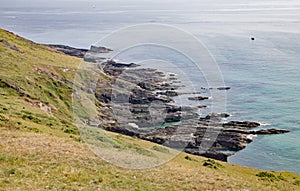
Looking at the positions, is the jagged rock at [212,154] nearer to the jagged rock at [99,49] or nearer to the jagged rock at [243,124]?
the jagged rock at [243,124]

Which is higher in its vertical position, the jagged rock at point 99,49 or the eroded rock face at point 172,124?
the jagged rock at point 99,49

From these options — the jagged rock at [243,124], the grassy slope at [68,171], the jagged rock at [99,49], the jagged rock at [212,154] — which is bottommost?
the jagged rock at [212,154]

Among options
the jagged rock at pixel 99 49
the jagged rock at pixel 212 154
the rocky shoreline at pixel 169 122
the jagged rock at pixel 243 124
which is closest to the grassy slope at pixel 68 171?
the jagged rock at pixel 212 154

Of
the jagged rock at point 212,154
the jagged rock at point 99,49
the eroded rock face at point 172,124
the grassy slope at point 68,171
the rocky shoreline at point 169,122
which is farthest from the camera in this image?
the jagged rock at point 99,49

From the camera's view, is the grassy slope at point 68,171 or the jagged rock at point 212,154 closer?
the grassy slope at point 68,171

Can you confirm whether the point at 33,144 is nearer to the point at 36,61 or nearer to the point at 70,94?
the point at 70,94

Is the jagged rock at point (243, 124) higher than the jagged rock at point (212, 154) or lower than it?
higher

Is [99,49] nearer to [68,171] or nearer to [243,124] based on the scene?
[243,124]

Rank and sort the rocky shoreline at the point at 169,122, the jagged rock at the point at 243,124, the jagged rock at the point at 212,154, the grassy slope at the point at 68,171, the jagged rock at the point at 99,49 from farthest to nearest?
the jagged rock at the point at 99,49
the jagged rock at the point at 243,124
the rocky shoreline at the point at 169,122
the jagged rock at the point at 212,154
the grassy slope at the point at 68,171

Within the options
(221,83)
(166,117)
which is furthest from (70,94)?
(221,83)

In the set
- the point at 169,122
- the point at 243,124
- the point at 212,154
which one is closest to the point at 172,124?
the point at 169,122
